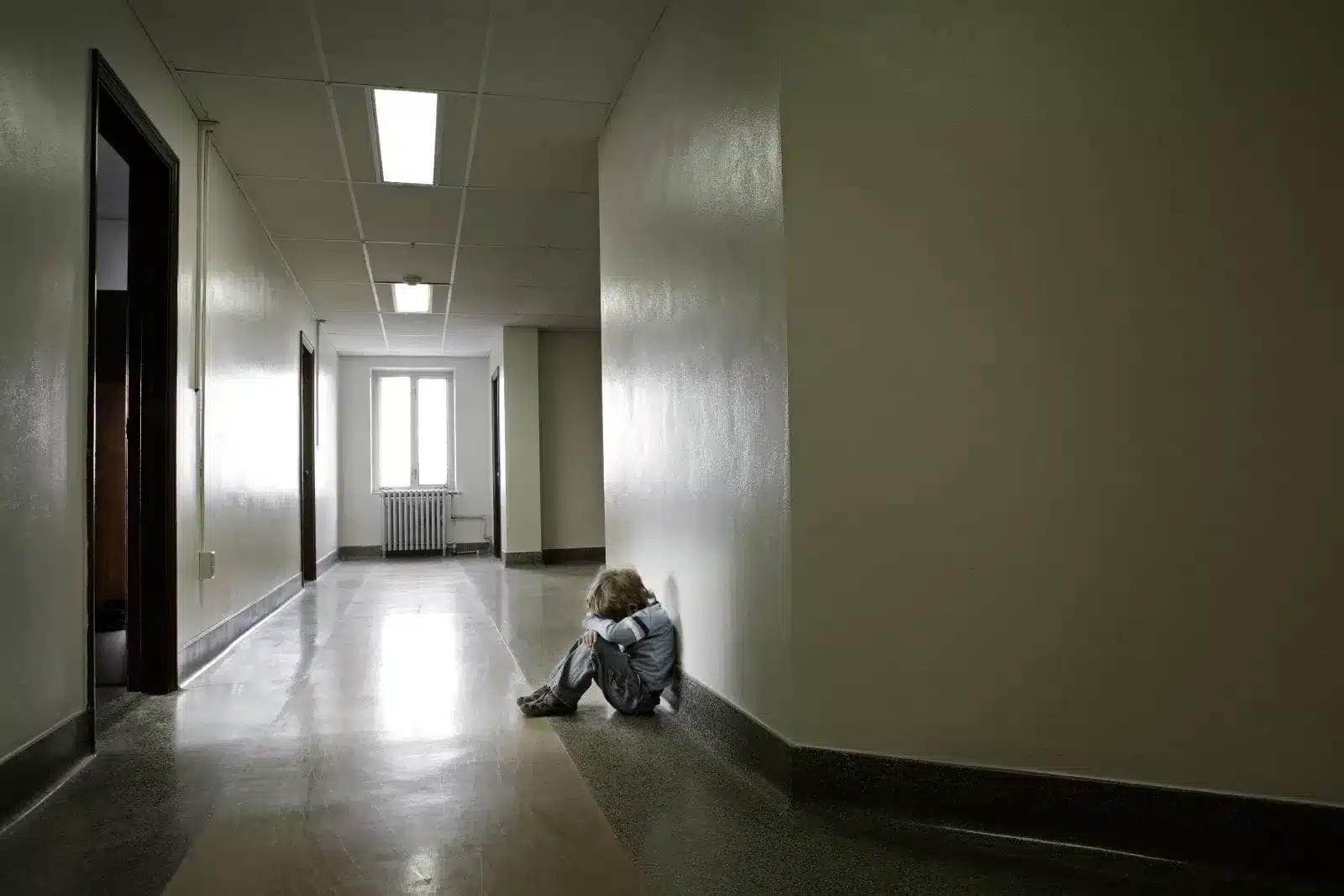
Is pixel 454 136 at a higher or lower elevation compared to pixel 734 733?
higher

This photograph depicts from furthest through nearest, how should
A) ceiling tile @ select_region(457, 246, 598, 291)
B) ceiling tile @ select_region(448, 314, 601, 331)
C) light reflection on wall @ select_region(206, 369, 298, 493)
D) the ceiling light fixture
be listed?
1. ceiling tile @ select_region(448, 314, 601, 331)
2. the ceiling light fixture
3. ceiling tile @ select_region(457, 246, 598, 291)
4. light reflection on wall @ select_region(206, 369, 298, 493)

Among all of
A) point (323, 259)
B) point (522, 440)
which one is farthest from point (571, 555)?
→ point (323, 259)

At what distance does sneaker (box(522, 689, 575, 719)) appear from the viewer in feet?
11.8

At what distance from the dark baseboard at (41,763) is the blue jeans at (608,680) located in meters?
1.60

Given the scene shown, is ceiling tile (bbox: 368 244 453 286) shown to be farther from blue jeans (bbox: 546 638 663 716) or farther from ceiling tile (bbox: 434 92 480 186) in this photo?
blue jeans (bbox: 546 638 663 716)

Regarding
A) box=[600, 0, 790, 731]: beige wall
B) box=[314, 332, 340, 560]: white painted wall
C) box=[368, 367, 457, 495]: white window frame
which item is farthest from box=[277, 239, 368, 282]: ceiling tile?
box=[368, 367, 457, 495]: white window frame

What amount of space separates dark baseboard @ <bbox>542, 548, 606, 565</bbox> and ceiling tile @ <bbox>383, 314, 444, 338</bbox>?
2920 millimetres

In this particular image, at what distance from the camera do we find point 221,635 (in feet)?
16.8

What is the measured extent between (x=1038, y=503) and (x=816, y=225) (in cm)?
95

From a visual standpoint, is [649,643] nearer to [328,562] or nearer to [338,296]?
[338,296]

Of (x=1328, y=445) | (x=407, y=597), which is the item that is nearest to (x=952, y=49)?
(x=1328, y=445)

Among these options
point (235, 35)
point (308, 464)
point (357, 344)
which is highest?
point (235, 35)

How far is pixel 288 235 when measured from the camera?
21.7ft

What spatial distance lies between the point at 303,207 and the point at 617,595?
3.85 meters
